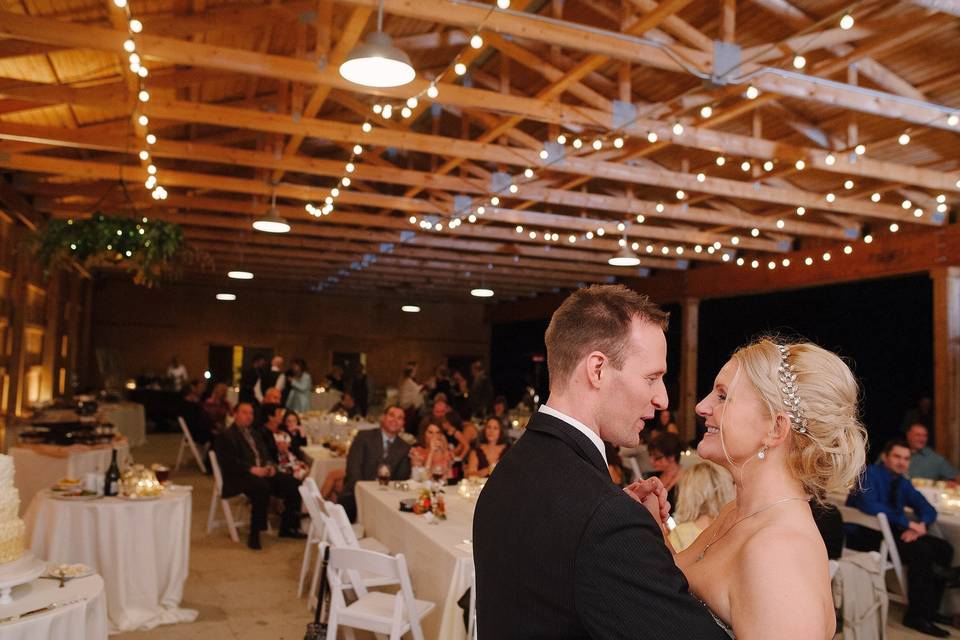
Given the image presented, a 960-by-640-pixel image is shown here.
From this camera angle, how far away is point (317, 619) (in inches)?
174

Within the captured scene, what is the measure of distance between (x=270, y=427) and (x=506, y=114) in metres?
4.25

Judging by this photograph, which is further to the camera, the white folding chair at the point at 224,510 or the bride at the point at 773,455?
the white folding chair at the point at 224,510

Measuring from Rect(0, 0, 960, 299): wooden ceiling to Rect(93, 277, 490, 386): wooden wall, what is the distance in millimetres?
8595

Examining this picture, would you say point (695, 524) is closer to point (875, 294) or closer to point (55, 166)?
point (55, 166)

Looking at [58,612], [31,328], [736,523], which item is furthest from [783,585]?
[31,328]

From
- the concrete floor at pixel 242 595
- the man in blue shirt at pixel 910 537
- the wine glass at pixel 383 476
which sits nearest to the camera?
the concrete floor at pixel 242 595

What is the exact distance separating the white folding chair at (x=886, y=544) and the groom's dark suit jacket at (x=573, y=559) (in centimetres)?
490

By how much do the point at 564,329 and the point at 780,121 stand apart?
333 inches

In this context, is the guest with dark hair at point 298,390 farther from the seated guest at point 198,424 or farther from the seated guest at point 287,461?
the seated guest at point 287,461

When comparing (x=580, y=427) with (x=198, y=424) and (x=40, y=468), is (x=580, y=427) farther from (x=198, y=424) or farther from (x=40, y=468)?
(x=198, y=424)

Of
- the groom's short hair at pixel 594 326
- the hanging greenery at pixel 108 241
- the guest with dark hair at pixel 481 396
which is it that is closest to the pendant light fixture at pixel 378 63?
the groom's short hair at pixel 594 326

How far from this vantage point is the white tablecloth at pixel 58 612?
107 inches

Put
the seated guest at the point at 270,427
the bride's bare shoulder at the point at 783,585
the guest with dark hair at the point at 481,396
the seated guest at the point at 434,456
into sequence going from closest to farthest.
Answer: the bride's bare shoulder at the point at 783,585 → the seated guest at the point at 434,456 → the seated guest at the point at 270,427 → the guest with dark hair at the point at 481,396

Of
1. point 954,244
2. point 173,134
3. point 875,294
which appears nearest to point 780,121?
point 954,244
